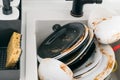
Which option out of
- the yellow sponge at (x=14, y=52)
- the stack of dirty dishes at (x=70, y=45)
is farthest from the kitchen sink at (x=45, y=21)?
the yellow sponge at (x=14, y=52)

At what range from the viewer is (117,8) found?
1.07m

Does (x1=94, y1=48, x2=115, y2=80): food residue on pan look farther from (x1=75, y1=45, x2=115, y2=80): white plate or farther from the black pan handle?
the black pan handle

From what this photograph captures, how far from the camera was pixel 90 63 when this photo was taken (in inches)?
35.6

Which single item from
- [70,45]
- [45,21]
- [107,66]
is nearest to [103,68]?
[107,66]

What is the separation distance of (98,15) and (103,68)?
0.76ft

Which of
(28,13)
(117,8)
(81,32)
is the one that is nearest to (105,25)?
(81,32)

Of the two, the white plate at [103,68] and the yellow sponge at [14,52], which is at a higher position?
the yellow sponge at [14,52]

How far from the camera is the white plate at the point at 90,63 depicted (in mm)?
872

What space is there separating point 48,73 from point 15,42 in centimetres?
14

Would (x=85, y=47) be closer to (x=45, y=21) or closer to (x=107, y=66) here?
(x=107, y=66)

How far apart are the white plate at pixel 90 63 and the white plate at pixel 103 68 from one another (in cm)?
1

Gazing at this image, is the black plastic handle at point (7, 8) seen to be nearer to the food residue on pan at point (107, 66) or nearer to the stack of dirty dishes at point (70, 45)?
the stack of dirty dishes at point (70, 45)

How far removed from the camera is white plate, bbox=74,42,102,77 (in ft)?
2.86

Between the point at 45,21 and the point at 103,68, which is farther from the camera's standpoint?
the point at 45,21
